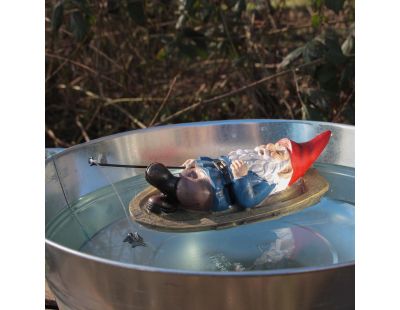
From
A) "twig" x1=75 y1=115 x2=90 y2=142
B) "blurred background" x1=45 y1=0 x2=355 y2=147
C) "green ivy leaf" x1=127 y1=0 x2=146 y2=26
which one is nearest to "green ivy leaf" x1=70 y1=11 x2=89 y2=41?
"blurred background" x1=45 y1=0 x2=355 y2=147

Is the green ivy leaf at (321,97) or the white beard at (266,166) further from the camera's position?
the green ivy leaf at (321,97)

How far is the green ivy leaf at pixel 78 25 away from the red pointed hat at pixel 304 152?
2.67 feet

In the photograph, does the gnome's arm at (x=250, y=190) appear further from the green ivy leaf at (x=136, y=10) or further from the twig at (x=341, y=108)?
the green ivy leaf at (x=136, y=10)

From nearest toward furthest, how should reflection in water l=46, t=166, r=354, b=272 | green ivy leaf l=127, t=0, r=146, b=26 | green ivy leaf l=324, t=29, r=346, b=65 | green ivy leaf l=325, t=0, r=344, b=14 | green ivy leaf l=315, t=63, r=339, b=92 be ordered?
reflection in water l=46, t=166, r=354, b=272, green ivy leaf l=325, t=0, r=344, b=14, green ivy leaf l=324, t=29, r=346, b=65, green ivy leaf l=315, t=63, r=339, b=92, green ivy leaf l=127, t=0, r=146, b=26

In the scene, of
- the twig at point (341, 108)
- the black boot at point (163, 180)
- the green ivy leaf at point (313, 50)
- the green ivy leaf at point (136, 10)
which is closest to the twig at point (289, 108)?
the twig at point (341, 108)

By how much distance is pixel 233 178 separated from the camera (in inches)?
30.0

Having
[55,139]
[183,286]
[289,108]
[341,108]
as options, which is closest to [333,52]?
[341,108]

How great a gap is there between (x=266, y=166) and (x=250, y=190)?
0.16 ft

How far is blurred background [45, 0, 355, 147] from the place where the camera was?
1730mm

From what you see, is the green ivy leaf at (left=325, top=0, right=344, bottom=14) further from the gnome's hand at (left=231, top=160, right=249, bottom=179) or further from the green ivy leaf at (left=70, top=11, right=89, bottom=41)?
the gnome's hand at (left=231, top=160, right=249, bottom=179)

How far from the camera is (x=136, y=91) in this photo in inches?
81.3

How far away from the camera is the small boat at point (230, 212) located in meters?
0.70

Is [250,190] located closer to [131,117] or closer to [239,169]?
[239,169]

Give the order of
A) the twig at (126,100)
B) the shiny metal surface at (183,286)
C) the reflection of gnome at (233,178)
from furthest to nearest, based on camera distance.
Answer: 1. the twig at (126,100)
2. the reflection of gnome at (233,178)
3. the shiny metal surface at (183,286)
